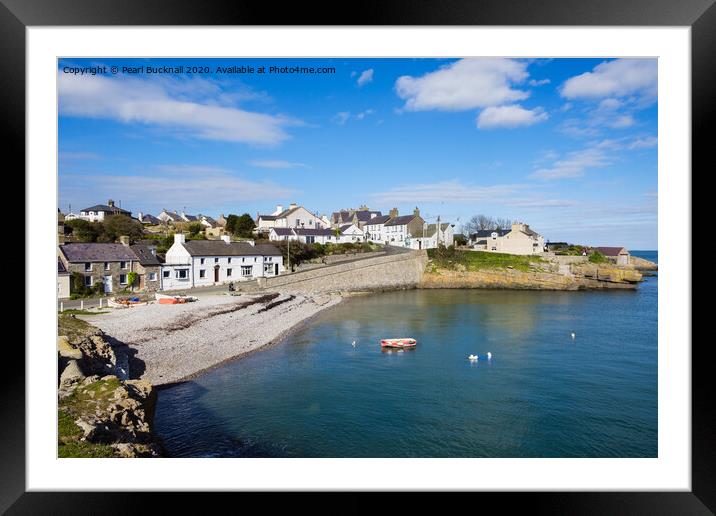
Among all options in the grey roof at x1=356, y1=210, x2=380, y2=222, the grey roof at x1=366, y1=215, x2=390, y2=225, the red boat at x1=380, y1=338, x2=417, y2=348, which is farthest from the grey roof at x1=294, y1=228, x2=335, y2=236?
the red boat at x1=380, y1=338, x2=417, y2=348

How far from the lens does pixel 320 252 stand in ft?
56.4

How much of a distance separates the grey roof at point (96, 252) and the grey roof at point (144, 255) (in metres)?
0.18

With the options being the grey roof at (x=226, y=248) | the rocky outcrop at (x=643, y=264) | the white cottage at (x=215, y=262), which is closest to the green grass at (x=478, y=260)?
the rocky outcrop at (x=643, y=264)

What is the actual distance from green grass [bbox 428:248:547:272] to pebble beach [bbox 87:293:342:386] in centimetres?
1079

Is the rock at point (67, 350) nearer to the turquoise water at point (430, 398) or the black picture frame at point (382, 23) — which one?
the turquoise water at point (430, 398)

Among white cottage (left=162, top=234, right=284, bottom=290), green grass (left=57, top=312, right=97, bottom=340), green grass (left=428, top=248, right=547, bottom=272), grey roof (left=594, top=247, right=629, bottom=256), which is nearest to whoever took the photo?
green grass (left=57, top=312, right=97, bottom=340)

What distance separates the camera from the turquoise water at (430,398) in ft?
14.1

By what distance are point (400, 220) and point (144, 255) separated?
1460 cm

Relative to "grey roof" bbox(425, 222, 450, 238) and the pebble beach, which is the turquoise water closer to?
the pebble beach

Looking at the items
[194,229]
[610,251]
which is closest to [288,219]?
[194,229]

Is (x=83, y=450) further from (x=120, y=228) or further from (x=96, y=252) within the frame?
(x=120, y=228)

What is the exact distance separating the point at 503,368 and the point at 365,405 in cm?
288

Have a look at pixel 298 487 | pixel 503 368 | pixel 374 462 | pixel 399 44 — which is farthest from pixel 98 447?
pixel 503 368

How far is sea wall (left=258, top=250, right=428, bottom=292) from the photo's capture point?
1377cm
